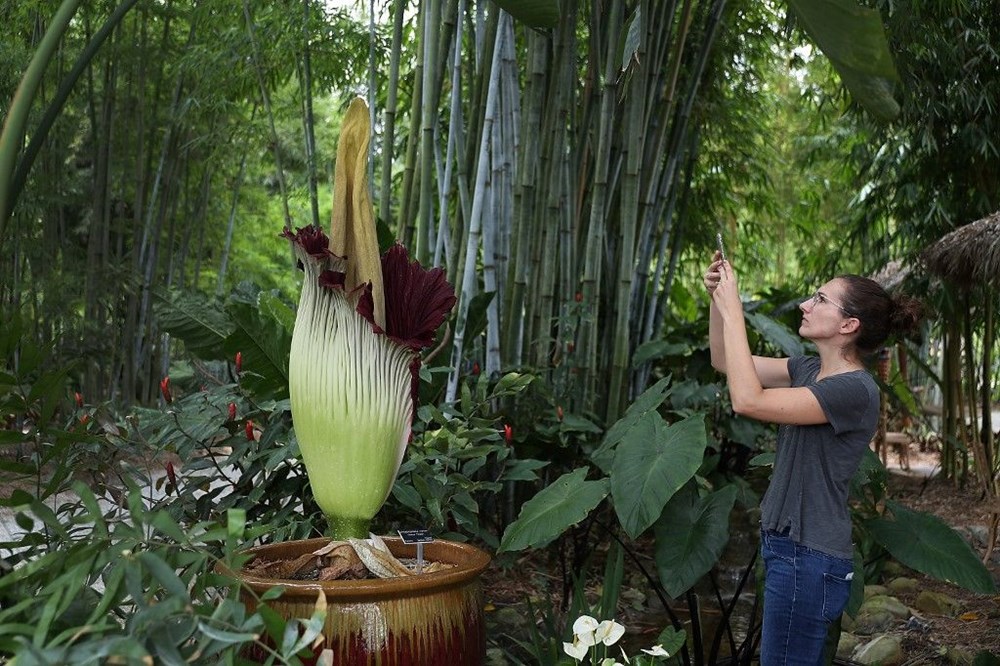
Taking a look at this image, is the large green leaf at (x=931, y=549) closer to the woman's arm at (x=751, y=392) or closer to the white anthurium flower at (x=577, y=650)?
the woman's arm at (x=751, y=392)

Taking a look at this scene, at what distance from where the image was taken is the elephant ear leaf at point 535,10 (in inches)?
63.3

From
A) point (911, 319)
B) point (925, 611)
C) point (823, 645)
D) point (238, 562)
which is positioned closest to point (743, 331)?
point (911, 319)

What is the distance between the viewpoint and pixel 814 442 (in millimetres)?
1690

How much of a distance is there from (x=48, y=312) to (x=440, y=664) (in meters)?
4.45

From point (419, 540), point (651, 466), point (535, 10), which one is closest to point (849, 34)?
point (535, 10)

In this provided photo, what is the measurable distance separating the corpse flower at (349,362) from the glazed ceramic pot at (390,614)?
0.16 meters

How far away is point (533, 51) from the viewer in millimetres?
2914

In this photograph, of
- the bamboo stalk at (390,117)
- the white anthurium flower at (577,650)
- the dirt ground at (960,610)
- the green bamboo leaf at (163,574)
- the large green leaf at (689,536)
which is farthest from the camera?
the dirt ground at (960,610)

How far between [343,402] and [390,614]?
0.28m

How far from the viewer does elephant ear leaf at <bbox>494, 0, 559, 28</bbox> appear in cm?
161

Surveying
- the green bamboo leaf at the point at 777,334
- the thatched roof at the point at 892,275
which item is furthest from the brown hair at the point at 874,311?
the thatched roof at the point at 892,275

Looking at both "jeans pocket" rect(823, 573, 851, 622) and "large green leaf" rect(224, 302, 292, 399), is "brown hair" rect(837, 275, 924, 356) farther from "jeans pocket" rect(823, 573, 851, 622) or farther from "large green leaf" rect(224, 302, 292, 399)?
"large green leaf" rect(224, 302, 292, 399)

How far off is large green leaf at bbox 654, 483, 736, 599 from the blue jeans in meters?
0.25

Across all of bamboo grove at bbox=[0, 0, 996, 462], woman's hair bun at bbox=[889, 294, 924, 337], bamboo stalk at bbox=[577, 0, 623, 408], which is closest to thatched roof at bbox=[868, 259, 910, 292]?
bamboo grove at bbox=[0, 0, 996, 462]
